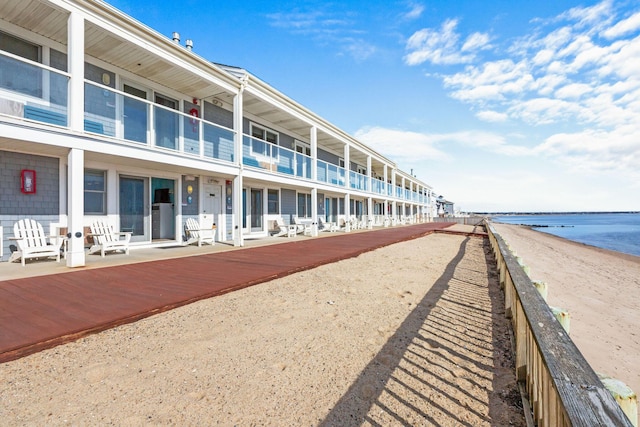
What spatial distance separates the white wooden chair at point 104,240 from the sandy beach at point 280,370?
17.2ft

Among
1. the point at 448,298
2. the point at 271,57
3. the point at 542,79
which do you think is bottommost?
the point at 448,298

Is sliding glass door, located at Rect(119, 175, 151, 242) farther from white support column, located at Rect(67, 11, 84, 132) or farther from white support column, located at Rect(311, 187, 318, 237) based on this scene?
white support column, located at Rect(311, 187, 318, 237)

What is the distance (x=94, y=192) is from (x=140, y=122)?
247 cm

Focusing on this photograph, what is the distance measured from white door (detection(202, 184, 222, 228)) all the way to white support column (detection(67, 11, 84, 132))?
5.23 m

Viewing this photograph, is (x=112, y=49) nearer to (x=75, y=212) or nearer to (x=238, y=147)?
(x=238, y=147)

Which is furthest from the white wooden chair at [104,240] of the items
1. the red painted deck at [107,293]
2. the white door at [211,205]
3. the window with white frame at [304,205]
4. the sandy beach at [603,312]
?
the window with white frame at [304,205]

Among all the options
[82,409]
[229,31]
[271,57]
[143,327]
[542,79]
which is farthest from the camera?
[271,57]

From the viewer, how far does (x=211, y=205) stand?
11.9m

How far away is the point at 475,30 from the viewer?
13.6m

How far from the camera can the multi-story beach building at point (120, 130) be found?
6.45 meters

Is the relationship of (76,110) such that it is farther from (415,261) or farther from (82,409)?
(415,261)

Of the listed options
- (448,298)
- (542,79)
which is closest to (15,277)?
(448,298)

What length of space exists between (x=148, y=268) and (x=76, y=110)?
3.82m

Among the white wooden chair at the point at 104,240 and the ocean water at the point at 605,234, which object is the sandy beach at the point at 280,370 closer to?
the white wooden chair at the point at 104,240
